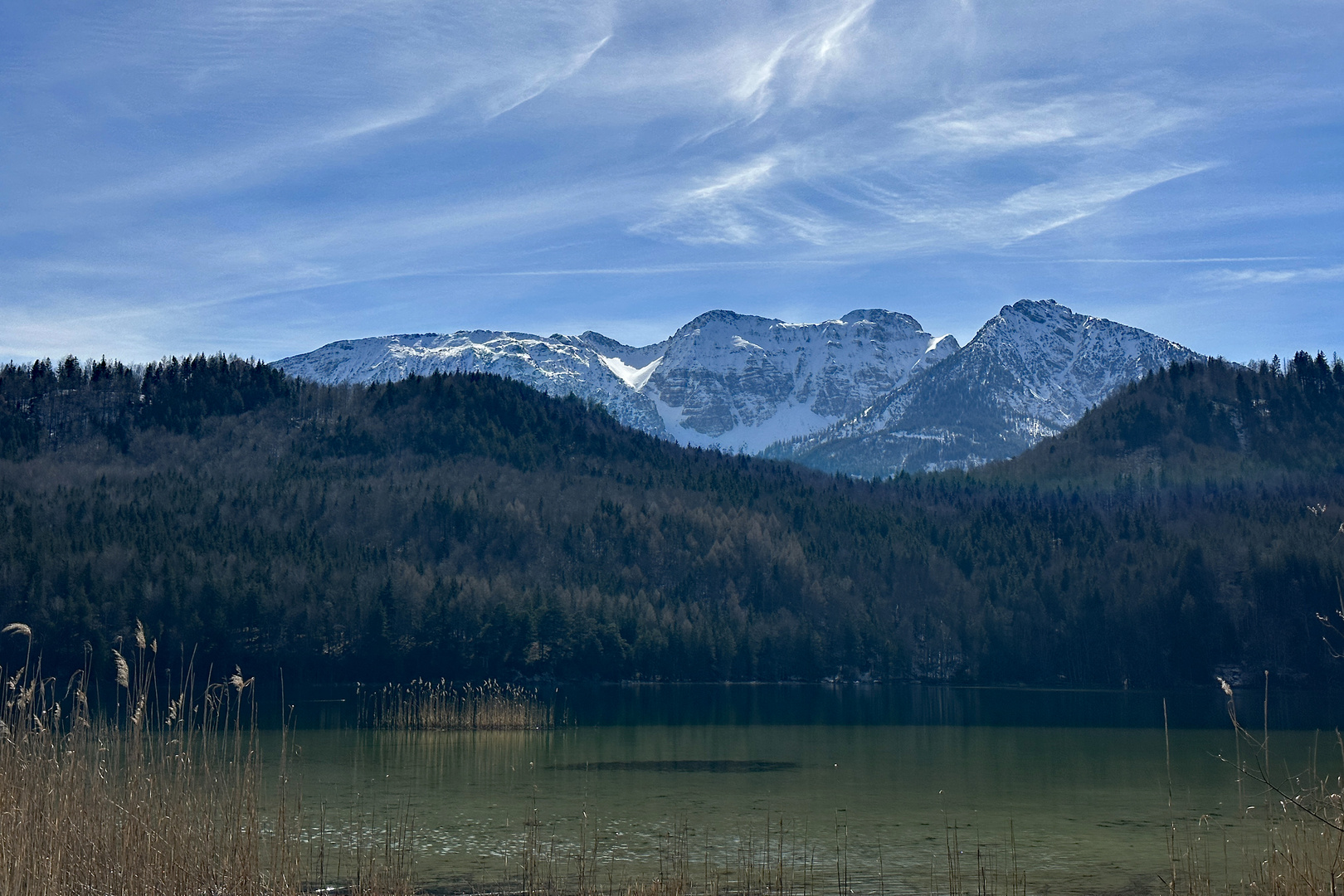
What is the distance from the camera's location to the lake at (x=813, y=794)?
112 feet

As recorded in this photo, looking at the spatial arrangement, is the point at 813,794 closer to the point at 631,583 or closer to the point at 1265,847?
the point at 1265,847

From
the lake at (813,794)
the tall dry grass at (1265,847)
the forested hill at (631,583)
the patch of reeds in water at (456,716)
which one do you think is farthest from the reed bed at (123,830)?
the forested hill at (631,583)

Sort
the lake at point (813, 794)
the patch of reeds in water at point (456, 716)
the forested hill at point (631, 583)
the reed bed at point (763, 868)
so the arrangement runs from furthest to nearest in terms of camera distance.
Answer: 1. the forested hill at point (631, 583)
2. the patch of reeds in water at point (456, 716)
3. the lake at point (813, 794)
4. the reed bed at point (763, 868)

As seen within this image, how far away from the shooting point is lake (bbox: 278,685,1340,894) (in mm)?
34281

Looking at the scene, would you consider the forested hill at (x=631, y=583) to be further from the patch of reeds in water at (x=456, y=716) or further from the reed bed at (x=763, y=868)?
the reed bed at (x=763, y=868)

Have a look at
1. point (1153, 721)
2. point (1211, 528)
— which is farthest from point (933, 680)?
point (1153, 721)

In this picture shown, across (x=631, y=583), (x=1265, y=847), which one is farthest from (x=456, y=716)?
(x=631, y=583)

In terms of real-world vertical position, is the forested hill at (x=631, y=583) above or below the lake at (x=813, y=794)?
above

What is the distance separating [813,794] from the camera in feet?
164

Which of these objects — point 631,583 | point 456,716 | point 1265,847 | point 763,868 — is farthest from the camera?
point 631,583

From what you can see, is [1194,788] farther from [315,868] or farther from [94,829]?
[94,829]

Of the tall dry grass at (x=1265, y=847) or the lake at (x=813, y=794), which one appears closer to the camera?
the tall dry grass at (x=1265, y=847)

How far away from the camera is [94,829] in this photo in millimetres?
21969

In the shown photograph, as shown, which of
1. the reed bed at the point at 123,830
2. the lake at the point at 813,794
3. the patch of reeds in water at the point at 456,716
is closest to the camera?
the reed bed at the point at 123,830
